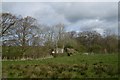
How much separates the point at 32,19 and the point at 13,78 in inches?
1156

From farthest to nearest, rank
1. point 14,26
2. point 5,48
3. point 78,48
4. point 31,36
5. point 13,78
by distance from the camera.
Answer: point 78,48
point 31,36
point 14,26
point 5,48
point 13,78

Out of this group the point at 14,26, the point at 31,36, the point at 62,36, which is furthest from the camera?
the point at 62,36

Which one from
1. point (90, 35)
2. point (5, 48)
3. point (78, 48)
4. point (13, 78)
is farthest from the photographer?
point (90, 35)

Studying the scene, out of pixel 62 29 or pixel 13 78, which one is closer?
pixel 13 78

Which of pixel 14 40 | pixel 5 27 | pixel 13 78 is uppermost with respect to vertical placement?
pixel 5 27

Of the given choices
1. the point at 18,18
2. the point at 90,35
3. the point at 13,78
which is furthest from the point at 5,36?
the point at 90,35

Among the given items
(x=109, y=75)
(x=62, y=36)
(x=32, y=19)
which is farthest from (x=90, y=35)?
(x=109, y=75)

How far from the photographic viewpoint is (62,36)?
6000 centimetres

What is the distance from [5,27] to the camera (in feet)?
109

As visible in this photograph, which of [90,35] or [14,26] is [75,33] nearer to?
[90,35]

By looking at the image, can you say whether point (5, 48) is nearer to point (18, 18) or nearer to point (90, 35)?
point (18, 18)

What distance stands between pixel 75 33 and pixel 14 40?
41.4 metres

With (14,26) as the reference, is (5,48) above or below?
below

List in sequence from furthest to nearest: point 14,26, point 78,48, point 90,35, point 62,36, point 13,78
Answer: point 90,35, point 62,36, point 78,48, point 14,26, point 13,78
